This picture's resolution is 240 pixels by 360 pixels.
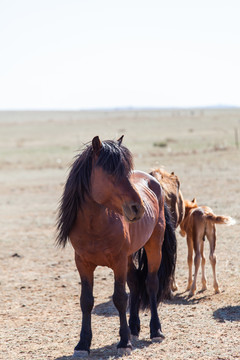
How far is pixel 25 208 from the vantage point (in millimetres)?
15859

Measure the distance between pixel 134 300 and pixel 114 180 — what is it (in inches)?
75.9

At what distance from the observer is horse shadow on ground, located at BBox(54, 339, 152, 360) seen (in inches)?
209

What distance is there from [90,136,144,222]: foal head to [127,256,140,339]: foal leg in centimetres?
150

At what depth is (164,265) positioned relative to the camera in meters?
6.66

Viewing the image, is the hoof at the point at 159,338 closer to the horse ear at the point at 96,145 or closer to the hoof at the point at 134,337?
the hoof at the point at 134,337

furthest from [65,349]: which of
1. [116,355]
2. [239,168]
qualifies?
[239,168]

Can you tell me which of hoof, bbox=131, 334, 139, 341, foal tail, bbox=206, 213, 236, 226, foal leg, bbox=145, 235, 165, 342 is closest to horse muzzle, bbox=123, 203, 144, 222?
foal leg, bbox=145, 235, 165, 342

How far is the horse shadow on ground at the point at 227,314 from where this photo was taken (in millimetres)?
6359

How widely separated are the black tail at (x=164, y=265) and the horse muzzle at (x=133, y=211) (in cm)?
186

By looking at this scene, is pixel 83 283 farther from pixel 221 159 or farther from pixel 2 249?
pixel 221 159

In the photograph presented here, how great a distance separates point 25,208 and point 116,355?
10.9m

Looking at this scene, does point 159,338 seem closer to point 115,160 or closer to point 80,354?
point 80,354

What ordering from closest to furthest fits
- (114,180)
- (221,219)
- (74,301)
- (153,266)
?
(114,180) < (153,266) < (221,219) < (74,301)

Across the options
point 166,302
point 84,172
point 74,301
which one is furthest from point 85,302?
point 74,301
